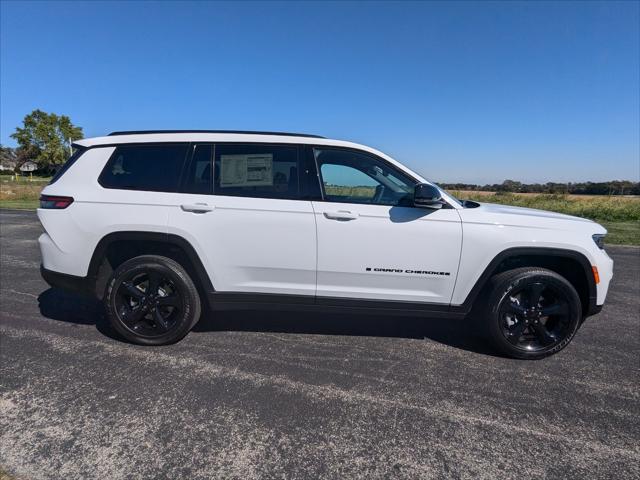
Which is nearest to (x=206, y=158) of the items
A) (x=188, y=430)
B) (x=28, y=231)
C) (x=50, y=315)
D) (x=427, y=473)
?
(x=188, y=430)

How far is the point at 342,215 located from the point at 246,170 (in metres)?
0.96

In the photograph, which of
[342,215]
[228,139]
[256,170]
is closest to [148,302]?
[256,170]

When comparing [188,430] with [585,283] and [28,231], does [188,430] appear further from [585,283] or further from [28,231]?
[28,231]

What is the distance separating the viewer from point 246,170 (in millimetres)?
3277

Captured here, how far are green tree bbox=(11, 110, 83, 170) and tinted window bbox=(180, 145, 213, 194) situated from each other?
8763cm

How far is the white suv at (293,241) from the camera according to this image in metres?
3.15

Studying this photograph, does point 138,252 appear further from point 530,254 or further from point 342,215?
point 530,254

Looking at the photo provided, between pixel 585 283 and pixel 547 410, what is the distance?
1.35 metres

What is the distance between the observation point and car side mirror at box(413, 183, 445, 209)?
3014mm

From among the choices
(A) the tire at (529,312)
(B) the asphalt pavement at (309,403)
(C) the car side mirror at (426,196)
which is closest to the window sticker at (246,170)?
(C) the car side mirror at (426,196)

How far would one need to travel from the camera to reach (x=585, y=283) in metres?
3.29

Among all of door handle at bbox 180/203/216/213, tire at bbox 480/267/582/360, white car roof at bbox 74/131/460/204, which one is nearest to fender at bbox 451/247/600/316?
tire at bbox 480/267/582/360

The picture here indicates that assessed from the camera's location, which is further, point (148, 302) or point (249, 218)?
point (148, 302)

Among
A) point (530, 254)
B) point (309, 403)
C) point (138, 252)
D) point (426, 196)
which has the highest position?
point (426, 196)
